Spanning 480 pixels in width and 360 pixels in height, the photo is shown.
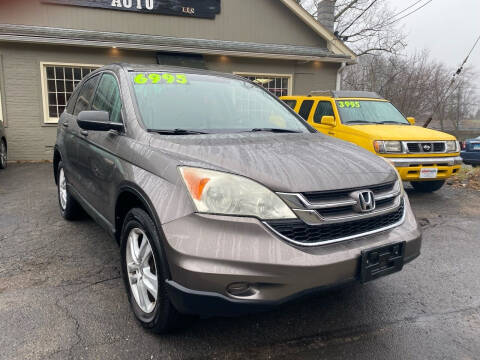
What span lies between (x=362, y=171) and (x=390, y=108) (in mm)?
5933

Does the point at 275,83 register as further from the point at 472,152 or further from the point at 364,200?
the point at 364,200

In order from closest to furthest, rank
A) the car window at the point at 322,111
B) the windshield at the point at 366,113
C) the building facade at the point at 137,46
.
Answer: the windshield at the point at 366,113 → the car window at the point at 322,111 → the building facade at the point at 137,46

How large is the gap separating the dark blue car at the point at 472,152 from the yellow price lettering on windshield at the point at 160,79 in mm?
10279

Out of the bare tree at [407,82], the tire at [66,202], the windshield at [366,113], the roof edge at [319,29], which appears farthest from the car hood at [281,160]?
the bare tree at [407,82]

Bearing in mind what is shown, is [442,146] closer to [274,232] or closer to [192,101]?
[192,101]

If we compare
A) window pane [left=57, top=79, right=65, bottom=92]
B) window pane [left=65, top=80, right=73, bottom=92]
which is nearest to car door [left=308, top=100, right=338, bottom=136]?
window pane [left=65, top=80, right=73, bottom=92]

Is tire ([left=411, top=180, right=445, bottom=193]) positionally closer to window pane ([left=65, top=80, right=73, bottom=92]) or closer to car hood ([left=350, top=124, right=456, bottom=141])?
car hood ([left=350, top=124, right=456, bottom=141])

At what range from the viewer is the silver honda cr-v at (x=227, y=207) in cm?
193

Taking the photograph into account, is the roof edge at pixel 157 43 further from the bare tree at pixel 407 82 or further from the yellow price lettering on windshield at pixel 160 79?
the bare tree at pixel 407 82

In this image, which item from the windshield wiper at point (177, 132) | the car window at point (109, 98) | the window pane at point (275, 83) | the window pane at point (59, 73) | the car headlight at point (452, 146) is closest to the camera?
the windshield wiper at point (177, 132)

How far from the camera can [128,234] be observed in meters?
2.56

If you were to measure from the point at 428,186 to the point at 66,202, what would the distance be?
591cm

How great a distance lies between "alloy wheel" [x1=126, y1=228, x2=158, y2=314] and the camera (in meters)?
2.35

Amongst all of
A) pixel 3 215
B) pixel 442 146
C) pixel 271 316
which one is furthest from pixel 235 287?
pixel 442 146
